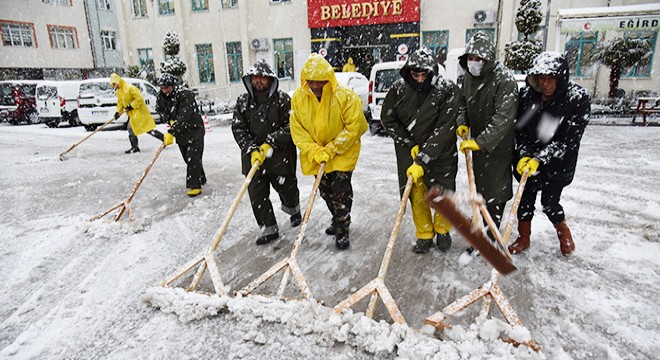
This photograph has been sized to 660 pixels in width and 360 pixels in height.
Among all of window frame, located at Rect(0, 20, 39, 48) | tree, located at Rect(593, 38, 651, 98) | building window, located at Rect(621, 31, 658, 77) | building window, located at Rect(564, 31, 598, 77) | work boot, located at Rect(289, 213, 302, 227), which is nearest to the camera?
work boot, located at Rect(289, 213, 302, 227)

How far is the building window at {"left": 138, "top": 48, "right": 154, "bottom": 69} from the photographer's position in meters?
21.2

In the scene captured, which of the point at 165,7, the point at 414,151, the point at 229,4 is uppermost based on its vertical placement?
the point at 165,7

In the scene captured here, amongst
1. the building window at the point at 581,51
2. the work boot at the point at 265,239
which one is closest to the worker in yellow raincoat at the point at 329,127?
the work boot at the point at 265,239

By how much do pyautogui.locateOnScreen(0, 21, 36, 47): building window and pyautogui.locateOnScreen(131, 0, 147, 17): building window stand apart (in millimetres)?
6549

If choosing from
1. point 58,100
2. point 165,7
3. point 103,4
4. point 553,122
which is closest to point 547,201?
point 553,122

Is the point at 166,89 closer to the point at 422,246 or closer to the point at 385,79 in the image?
the point at 422,246

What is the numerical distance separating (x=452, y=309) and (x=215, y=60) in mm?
19765

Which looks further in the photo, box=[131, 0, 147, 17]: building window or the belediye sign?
box=[131, 0, 147, 17]: building window

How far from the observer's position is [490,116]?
3.20 meters

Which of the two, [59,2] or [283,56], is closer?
[283,56]

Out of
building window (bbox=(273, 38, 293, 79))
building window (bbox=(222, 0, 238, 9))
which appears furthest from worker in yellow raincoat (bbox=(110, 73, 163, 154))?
building window (bbox=(222, 0, 238, 9))

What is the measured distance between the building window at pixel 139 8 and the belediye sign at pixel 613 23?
19.4m

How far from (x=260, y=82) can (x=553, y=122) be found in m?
2.50

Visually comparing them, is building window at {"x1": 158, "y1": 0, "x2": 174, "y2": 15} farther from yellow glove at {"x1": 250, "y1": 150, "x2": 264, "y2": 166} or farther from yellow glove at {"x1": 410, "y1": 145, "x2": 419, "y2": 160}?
yellow glove at {"x1": 410, "y1": 145, "x2": 419, "y2": 160}
